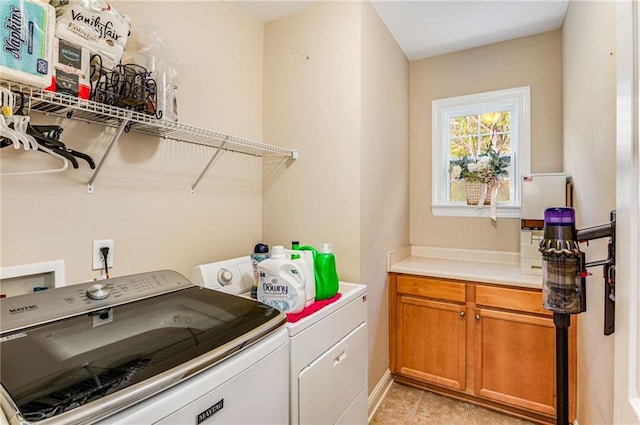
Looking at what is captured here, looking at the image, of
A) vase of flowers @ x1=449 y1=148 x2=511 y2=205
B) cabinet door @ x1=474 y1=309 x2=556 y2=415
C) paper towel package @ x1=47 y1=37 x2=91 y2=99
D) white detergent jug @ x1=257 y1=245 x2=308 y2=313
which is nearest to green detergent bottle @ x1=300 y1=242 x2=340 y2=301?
white detergent jug @ x1=257 y1=245 x2=308 y2=313

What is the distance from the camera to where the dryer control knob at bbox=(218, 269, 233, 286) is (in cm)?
148

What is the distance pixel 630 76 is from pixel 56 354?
1.46 m

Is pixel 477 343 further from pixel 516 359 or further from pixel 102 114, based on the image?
pixel 102 114

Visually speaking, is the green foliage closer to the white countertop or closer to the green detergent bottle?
the white countertop

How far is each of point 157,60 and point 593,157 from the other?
1.97 meters

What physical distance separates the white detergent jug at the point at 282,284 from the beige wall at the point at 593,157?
1123 millimetres

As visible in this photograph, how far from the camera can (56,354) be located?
76cm

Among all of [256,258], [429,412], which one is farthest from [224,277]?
[429,412]

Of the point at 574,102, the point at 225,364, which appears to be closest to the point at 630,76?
the point at 225,364

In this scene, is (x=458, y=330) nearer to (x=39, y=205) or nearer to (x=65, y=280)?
(x=65, y=280)

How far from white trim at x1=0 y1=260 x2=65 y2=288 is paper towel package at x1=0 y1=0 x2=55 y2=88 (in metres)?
0.58

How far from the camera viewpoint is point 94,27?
110 centimetres

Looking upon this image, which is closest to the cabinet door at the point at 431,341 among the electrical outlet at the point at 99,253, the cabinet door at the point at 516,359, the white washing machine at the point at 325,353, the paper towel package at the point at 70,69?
the cabinet door at the point at 516,359

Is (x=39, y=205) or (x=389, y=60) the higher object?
(x=389, y=60)
